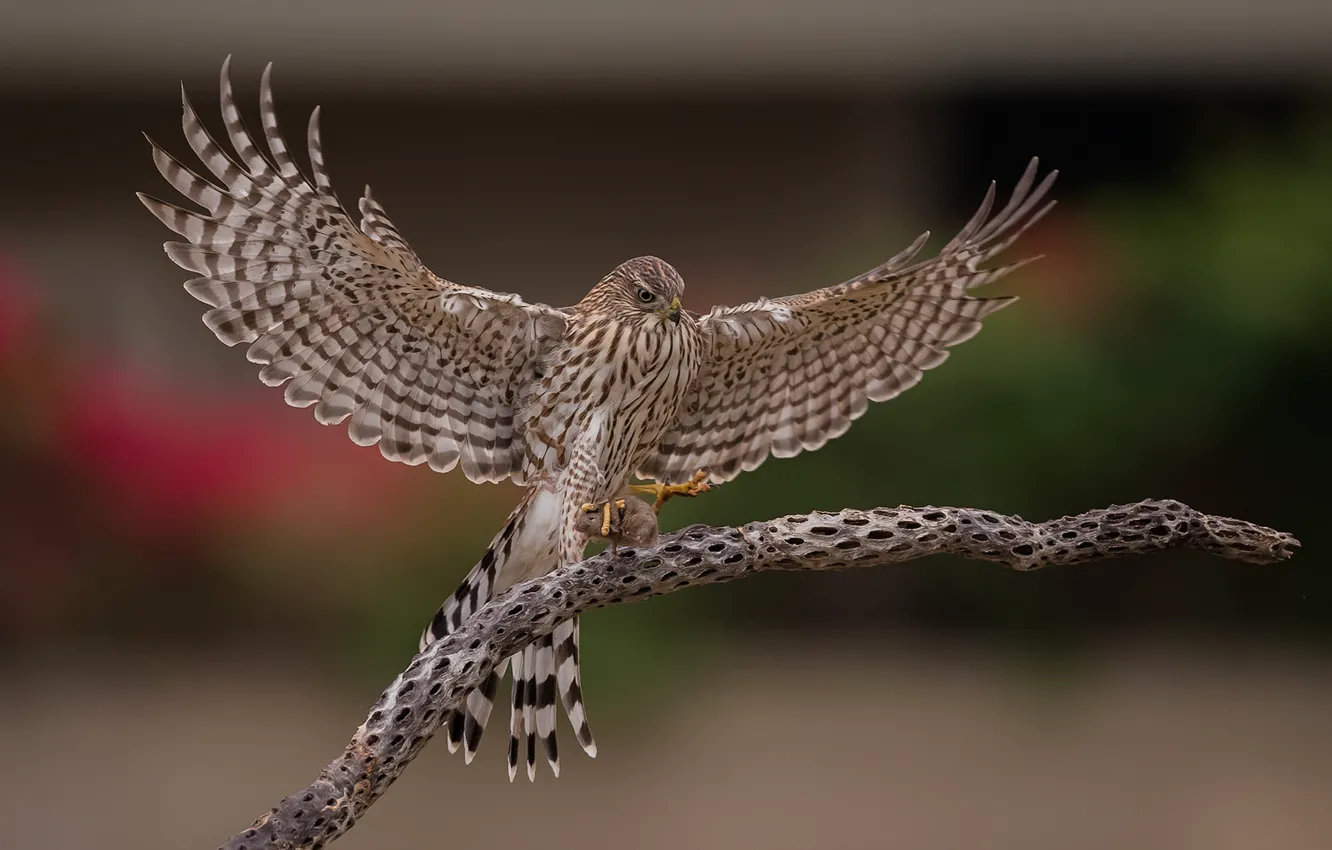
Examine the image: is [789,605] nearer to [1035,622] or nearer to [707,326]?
[1035,622]

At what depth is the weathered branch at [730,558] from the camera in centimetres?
210

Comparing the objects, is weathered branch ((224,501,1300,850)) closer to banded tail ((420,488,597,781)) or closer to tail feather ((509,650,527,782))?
banded tail ((420,488,597,781))

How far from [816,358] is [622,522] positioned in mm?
766

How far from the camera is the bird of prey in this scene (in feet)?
7.88

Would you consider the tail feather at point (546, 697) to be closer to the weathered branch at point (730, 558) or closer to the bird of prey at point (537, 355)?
the bird of prey at point (537, 355)

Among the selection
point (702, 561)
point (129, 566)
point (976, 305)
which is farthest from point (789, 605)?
point (702, 561)

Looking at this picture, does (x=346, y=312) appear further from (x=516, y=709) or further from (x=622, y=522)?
(x=516, y=709)

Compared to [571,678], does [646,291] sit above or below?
above

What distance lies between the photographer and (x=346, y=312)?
2539mm

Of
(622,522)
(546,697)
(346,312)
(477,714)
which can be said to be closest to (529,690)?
(546,697)

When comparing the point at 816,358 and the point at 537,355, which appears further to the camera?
the point at 816,358

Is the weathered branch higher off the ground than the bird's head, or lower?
lower

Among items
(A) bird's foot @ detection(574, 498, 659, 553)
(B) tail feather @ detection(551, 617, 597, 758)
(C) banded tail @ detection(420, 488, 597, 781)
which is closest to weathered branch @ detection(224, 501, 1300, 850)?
(A) bird's foot @ detection(574, 498, 659, 553)

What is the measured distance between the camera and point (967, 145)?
7.67m
